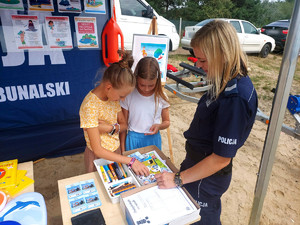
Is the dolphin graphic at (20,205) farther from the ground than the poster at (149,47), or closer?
closer

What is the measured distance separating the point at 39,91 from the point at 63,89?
0.27 m

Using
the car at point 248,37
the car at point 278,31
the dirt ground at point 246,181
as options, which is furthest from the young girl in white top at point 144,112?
the car at point 278,31

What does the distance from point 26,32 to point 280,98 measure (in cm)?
242

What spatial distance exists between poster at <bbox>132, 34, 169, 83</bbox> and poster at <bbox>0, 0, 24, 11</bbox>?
3.96ft

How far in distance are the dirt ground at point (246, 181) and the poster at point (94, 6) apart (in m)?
1.91

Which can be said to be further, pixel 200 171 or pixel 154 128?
pixel 154 128

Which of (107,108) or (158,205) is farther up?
(107,108)

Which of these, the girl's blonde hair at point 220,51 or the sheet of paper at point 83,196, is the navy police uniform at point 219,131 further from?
the sheet of paper at point 83,196

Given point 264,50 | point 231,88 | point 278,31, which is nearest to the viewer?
point 231,88

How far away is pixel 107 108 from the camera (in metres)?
1.53

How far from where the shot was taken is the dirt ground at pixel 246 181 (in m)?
2.17

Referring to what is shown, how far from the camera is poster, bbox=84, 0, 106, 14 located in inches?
92.7

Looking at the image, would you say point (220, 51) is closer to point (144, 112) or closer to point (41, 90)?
point (144, 112)

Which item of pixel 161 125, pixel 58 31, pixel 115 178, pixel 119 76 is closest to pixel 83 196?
pixel 115 178
